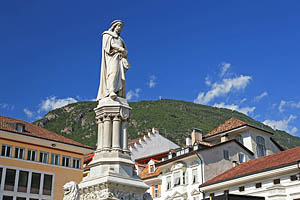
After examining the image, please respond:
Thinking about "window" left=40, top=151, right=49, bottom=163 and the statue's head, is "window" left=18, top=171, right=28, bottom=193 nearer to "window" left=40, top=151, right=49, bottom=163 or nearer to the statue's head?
"window" left=40, top=151, right=49, bottom=163

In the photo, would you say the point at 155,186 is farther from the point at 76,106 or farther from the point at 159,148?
the point at 76,106

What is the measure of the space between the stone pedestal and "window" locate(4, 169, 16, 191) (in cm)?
2930

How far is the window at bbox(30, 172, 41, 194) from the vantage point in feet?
129

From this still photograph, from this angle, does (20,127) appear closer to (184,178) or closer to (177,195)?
(177,195)

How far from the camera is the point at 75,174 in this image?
43.8 metres

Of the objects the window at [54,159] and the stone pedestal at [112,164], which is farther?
the window at [54,159]

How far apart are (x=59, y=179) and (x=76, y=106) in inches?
5425

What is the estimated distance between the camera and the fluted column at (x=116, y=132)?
1186cm

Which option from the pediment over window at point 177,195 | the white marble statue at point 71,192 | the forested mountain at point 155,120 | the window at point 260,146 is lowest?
the white marble statue at point 71,192

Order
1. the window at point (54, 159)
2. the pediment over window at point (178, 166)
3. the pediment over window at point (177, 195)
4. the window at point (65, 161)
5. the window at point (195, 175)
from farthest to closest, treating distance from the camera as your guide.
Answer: the window at point (65, 161), the window at point (54, 159), the pediment over window at point (178, 166), the pediment over window at point (177, 195), the window at point (195, 175)

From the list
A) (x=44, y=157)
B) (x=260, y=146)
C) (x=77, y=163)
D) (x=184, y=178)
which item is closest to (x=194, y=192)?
(x=184, y=178)

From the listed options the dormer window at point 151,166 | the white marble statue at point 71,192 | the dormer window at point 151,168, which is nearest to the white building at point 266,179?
the dormer window at point 151,168

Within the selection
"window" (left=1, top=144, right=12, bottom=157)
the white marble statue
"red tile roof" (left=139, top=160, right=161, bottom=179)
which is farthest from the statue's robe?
"red tile roof" (left=139, top=160, right=161, bottom=179)

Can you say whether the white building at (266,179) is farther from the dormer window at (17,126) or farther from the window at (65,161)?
the dormer window at (17,126)
